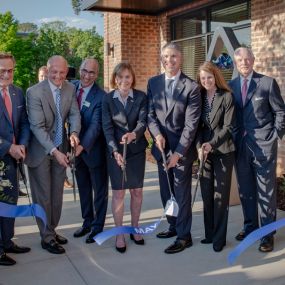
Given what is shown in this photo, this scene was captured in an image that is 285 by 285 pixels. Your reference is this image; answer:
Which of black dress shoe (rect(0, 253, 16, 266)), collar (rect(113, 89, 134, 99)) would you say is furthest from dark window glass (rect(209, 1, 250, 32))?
black dress shoe (rect(0, 253, 16, 266))

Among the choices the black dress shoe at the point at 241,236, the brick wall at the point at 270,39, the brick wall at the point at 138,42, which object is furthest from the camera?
the brick wall at the point at 138,42

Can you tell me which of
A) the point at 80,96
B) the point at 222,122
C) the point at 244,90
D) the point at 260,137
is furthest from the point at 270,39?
the point at 80,96

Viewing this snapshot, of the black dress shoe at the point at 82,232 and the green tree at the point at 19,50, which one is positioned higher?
the green tree at the point at 19,50

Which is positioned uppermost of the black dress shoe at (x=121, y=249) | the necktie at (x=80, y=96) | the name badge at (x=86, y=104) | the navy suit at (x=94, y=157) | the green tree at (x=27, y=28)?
the green tree at (x=27, y=28)

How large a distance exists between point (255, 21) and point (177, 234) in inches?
170

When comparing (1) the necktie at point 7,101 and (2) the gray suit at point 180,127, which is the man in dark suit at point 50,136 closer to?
(1) the necktie at point 7,101

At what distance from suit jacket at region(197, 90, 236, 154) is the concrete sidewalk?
1.08 meters

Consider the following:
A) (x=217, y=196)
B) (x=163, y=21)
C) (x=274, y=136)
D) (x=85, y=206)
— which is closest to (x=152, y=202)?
(x=85, y=206)

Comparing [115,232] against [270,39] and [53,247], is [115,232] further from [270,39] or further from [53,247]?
[270,39]

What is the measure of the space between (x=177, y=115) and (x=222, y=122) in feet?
1.48

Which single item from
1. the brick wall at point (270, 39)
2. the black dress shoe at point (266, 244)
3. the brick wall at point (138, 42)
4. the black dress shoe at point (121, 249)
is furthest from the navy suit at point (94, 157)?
the brick wall at point (138, 42)

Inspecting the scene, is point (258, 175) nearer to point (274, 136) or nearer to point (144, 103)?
point (274, 136)

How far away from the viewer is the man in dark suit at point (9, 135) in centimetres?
402

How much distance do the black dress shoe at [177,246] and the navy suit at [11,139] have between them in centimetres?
160
